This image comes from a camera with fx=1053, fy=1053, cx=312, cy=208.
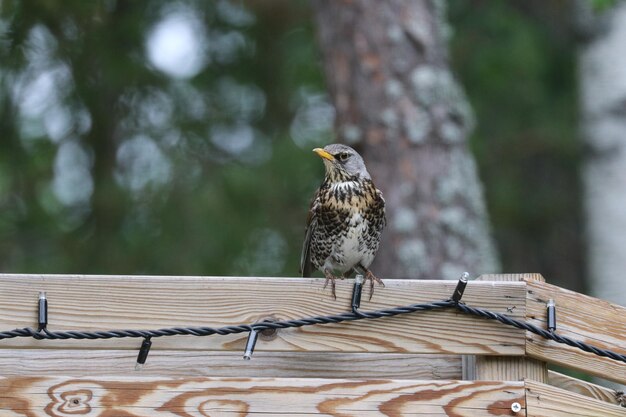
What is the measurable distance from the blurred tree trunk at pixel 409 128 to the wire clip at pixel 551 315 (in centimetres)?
302

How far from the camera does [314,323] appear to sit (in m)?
2.53

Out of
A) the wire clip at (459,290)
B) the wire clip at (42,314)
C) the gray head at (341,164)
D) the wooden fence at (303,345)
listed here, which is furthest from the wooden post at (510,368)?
the gray head at (341,164)

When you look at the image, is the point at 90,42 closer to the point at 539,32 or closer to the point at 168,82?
the point at 168,82

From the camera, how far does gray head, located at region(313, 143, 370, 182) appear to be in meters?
4.53

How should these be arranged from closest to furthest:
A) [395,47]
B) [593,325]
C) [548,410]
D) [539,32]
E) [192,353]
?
[548,410], [593,325], [192,353], [395,47], [539,32]

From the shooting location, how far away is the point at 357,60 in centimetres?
595

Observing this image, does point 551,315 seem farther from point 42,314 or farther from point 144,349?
point 42,314

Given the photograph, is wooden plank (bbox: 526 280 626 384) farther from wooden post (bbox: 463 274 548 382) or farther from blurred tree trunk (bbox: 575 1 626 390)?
blurred tree trunk (bbox: 575 1 626 390)

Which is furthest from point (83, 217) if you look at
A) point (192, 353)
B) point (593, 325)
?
point (593, 325)

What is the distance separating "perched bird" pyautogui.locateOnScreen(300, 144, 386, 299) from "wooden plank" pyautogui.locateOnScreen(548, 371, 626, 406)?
149cm

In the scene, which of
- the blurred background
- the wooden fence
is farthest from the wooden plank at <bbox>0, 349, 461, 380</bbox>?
the blurred background

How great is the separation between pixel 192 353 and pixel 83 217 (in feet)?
18.0

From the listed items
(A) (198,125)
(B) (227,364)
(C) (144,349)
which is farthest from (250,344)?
(A) (198,125)

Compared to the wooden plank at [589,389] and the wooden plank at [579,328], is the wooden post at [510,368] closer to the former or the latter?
the wooden plank at [579,328]
